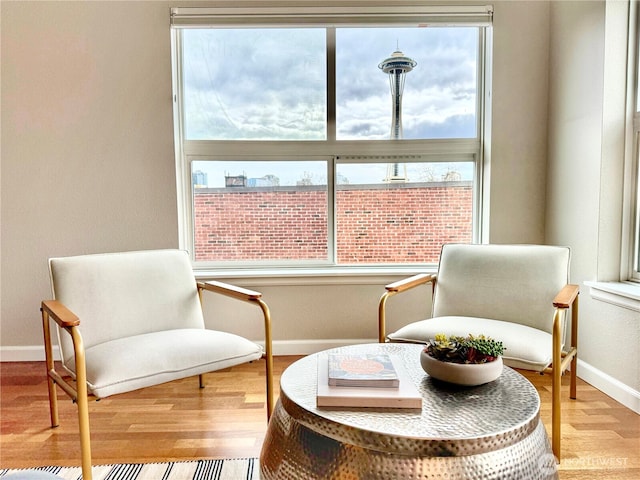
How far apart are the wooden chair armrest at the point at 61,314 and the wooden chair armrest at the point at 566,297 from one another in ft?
5.63

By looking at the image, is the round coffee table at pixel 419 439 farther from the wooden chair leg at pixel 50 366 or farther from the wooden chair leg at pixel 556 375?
the wooden chair leg at pixel 50 366

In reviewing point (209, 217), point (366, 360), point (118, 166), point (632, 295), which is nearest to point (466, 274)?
point (632, 295)

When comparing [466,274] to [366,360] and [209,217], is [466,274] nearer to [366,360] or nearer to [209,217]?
[366,360]

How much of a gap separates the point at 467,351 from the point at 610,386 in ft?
4.49

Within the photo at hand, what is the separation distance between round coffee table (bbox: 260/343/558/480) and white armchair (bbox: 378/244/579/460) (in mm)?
572

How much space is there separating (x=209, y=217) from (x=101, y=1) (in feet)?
4.61

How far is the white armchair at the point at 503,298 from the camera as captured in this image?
1655 millimetres

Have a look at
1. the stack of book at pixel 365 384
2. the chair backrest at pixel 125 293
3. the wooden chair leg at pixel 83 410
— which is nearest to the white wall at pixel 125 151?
the chair backrest at pixel 125 293

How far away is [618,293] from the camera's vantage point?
1.92 meters

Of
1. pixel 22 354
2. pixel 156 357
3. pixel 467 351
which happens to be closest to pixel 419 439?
pixel 467 351

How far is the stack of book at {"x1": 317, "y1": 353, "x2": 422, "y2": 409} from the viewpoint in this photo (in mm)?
1025

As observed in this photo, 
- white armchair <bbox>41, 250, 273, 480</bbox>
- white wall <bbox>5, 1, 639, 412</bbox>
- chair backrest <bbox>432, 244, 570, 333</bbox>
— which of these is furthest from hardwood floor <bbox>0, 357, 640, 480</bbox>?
white wall <bbox>5, 1, 639, 412</bbox>

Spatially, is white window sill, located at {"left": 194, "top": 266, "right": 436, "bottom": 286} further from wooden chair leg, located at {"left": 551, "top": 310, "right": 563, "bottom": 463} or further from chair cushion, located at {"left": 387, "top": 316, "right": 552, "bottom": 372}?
wooden chair leg, located at {"left": 551, "top": 310, "right": 563, "bottom": 463}

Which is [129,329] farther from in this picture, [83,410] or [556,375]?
[556,375]
